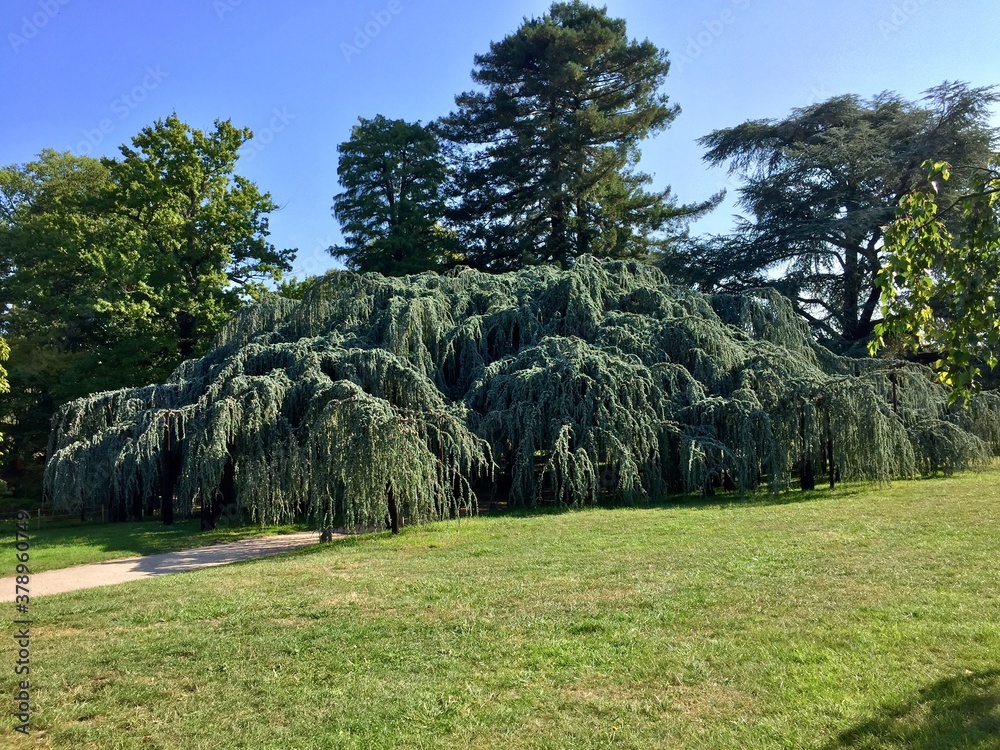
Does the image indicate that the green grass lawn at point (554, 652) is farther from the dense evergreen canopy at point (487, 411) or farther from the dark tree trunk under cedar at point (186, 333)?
the dark tree trunk under cedar at point (186, 333)

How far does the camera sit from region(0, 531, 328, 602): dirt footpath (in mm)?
8781

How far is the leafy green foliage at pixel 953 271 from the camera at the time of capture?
387cm

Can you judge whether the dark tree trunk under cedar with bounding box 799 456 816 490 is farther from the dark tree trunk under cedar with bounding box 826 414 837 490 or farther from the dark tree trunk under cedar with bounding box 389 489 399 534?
the dark tree trunk under cedar with bounding box 389 489 399 534

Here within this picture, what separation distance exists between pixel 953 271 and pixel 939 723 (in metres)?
2.42

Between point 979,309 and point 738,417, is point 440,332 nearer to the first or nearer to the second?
point 738,417

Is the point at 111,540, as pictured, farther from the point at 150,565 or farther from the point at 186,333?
the point at 186,333

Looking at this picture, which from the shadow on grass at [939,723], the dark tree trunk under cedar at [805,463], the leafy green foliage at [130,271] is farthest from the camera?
the leafy green foliage at [130,271]

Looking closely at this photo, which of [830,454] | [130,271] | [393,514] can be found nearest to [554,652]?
[393,514]

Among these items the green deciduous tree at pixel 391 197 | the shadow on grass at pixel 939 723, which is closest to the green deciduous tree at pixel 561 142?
the green deciduous tree at pixel 391 197

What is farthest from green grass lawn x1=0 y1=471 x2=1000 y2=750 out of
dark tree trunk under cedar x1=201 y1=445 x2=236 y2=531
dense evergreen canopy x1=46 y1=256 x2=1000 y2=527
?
dark tree trunk under cedar x1=201 y1=445 x2=236 y2=531

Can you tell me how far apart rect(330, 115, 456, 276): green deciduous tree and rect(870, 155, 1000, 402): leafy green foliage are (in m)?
24.2

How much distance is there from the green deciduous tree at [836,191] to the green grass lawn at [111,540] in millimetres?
18984

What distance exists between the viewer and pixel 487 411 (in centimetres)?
1469

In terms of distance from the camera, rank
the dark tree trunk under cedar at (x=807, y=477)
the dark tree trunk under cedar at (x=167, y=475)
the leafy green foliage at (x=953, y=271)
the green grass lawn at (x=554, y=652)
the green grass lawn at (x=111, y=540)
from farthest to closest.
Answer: the dark tree trunk under cedar at (x=167, y=475) → the dark tree trunk under cedar at (x=807, y=477) → the green grass lawn at (x=111, y=540) → the leafy green foliage at (x=953, y=271) → the green grass lawn at (x=554, y=652)
